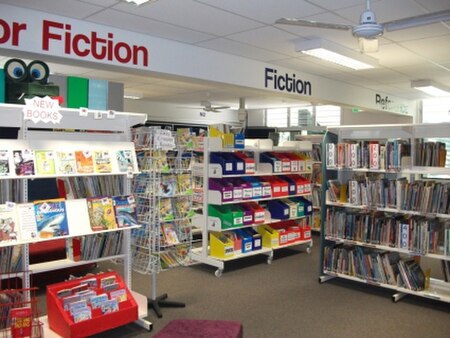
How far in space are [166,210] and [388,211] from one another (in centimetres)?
244

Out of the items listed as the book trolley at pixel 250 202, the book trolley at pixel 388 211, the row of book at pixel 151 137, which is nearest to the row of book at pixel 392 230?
the book trolley at pixel 388 211

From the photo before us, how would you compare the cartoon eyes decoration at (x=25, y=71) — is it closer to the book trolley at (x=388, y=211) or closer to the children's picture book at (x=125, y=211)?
the children's picture book at (x=125, y=211)

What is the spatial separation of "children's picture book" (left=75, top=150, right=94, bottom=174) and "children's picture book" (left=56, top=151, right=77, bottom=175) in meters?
0.03

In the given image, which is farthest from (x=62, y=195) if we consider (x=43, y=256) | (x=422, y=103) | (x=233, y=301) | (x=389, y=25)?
(x=422, y=103)

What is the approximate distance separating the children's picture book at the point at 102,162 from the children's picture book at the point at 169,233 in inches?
32.5

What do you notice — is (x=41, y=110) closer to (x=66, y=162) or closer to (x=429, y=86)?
(x=66, y=162)

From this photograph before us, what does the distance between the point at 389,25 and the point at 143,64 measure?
261cm

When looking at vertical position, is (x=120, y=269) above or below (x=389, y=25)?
below

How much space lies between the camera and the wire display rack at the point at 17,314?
9.68ft

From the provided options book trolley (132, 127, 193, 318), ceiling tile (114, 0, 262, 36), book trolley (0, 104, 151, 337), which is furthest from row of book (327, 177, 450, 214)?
book trolley (0, 104, 151, 337)

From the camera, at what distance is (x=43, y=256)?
468 centimetres

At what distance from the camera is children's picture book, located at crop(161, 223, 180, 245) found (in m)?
3.97

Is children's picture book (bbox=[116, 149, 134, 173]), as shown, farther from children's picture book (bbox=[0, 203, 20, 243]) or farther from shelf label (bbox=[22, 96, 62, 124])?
children's picture book (bbox=[0, 203, 20, 243])

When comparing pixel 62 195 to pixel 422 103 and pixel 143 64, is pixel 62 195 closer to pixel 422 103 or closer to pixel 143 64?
pixel 143 64
